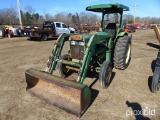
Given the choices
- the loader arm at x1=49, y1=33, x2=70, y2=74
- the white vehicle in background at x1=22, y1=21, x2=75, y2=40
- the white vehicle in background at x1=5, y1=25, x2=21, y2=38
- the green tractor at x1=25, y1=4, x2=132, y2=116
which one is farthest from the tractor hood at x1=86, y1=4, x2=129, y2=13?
the white vehicle in background at x1=5, y1=25, x2=21, y2=38

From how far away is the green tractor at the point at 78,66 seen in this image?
347cm

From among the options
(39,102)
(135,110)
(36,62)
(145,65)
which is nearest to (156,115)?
(135,110)

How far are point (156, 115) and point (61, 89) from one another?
2150 millimetres

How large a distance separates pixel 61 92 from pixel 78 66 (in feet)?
2.79

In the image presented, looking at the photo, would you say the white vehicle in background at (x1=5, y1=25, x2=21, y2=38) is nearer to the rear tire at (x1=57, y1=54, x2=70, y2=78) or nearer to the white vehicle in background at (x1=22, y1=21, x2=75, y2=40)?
the white vehicle in background at (x1=22, y1=21, x2=75, y2=40)

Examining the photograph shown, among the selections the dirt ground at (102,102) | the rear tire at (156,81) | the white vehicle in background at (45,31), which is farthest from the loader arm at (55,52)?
the white vehicle in background at (45,31)

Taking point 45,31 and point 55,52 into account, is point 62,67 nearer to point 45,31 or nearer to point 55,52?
point 55,52

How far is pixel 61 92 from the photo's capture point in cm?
381

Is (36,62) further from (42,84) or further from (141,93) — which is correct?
(141,93)

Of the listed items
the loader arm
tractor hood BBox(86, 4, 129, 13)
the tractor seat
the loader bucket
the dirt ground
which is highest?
tractor hood BBox(86, 4, 129, 13)

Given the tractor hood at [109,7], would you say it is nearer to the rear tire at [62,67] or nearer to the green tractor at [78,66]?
the green tractor at [78,66]

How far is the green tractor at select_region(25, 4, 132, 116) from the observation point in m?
3.47

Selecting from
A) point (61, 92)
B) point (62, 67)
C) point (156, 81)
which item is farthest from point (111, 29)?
point (61, 92)

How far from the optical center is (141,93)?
4.35 metres
